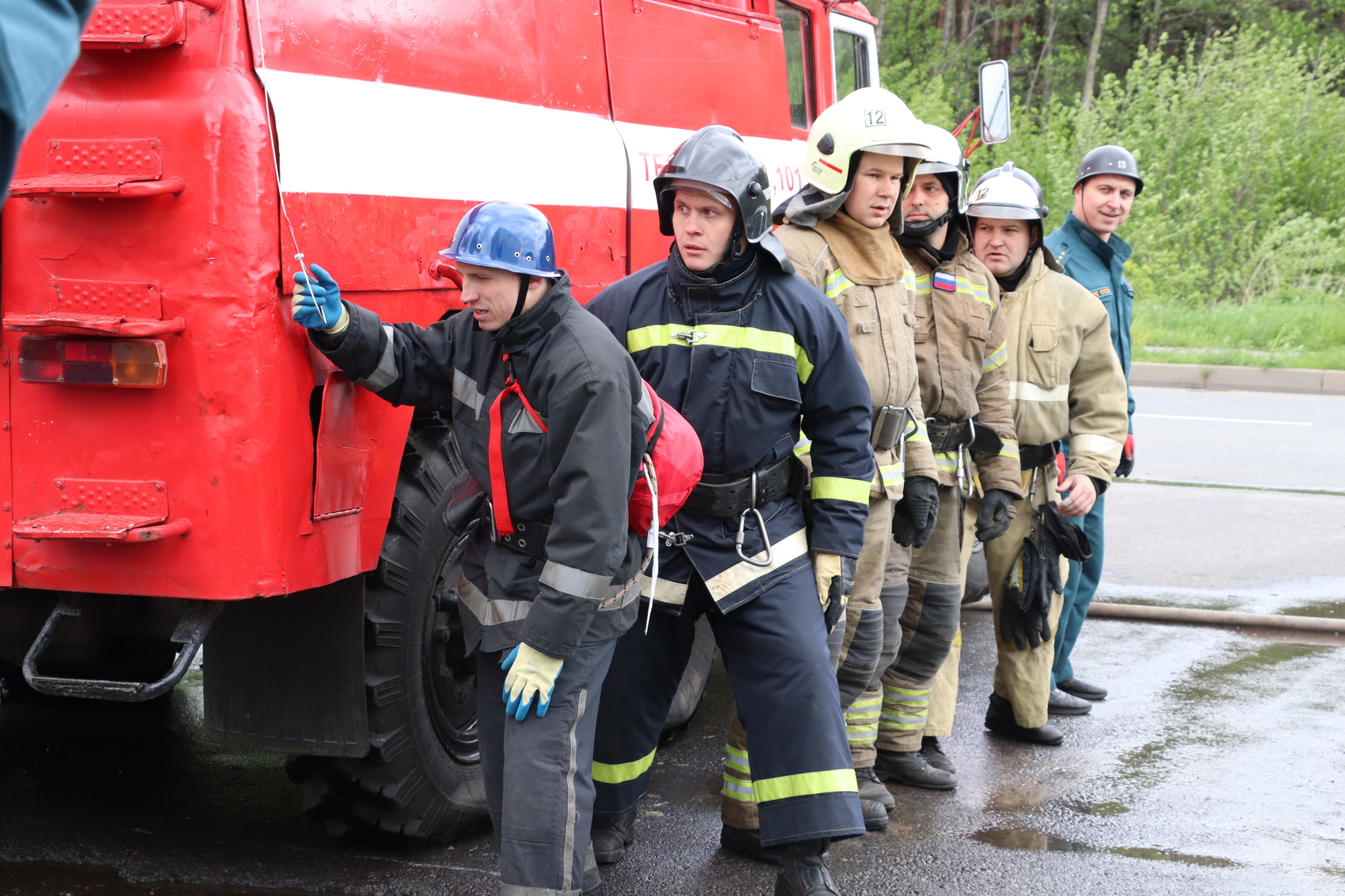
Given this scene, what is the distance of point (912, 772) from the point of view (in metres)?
4.45

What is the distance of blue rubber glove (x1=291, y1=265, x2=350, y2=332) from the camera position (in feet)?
9.32

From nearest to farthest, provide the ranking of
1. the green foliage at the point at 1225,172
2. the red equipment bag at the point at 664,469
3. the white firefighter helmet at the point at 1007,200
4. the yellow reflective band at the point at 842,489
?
1. the red equipment bag at the point at 664,469
2. the yellow reflective band at the point at 842,489
3. the white firefighter helmet at the point at 1007,200
4. the green foliage at the point at 1225,172

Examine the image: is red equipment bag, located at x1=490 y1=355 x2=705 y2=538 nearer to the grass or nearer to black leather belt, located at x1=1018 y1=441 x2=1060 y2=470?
black leather belt, located at x1=1018 y1=441 x2=1060 y2=470

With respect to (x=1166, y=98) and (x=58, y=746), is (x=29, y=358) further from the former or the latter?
(x=1166, y=98)

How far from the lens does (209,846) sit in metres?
3.74

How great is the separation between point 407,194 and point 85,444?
940 millimetres

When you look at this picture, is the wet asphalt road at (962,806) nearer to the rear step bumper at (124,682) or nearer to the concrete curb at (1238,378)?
the rear step bumper at (124,682)

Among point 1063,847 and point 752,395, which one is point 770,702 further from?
point 1063,847

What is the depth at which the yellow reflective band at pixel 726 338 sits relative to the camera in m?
3.44

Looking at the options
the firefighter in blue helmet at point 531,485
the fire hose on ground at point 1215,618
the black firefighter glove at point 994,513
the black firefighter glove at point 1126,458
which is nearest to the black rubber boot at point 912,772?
the black firefighter glove at point 994,513

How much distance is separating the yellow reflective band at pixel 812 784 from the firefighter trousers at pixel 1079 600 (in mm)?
2151

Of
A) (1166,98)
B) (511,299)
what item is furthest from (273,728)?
(1166,98)

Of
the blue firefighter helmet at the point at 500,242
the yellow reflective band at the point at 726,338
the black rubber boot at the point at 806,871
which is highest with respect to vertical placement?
the blue firefighter helmet at the point at 500,242

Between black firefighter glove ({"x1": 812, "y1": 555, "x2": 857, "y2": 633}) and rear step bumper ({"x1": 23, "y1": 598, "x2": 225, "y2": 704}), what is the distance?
1.50m
